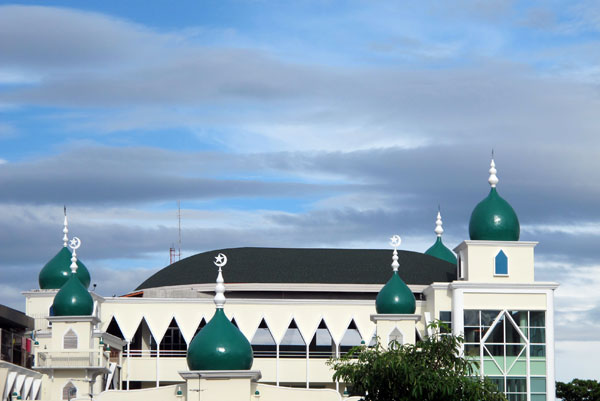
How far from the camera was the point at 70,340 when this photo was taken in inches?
2414

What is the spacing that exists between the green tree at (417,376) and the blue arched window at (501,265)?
64.3 feet

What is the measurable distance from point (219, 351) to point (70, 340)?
12998 mm

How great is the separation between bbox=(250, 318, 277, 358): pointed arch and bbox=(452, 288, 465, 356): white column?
482 inches

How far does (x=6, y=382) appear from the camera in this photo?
60.2 meters

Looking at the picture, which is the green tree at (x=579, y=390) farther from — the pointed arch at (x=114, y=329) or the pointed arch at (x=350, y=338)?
the pointed arch at (x=114, y=329)

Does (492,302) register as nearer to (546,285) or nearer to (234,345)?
(546,285)

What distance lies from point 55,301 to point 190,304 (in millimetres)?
9147

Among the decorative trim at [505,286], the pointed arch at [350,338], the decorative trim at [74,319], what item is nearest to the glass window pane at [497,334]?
the decorative trim at [505,286]

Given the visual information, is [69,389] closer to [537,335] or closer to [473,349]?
[473,349]

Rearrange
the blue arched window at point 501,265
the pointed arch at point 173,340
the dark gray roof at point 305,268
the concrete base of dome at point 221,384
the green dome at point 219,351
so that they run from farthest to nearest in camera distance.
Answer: the pointed arch at point 173,340 → the dark gray roof at point 305,268 → the blue arched window at point 501,265 → the green dome at point 219,351 → the concrete base of dome at point 221,384

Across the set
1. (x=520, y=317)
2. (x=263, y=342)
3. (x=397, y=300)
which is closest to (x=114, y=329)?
(x=263, y=342)

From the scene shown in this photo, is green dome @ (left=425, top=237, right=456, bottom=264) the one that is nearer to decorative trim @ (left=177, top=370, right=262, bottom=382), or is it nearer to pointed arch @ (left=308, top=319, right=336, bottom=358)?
pointed arch @ (left=308, top=319, right=336, bottom=358)

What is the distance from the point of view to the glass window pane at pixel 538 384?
63.9 metres

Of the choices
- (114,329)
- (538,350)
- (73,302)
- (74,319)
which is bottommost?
(538,350)
